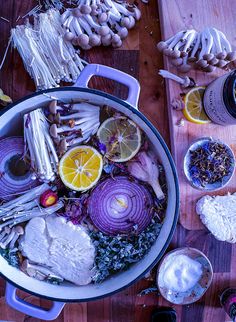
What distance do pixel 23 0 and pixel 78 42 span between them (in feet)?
0.65

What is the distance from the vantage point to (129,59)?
3.68ft

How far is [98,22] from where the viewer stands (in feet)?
3.54

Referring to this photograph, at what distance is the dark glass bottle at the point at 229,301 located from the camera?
1.14m

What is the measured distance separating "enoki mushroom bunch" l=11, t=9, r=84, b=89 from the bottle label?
1.08ft

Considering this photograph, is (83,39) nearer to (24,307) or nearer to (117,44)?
(117,44)

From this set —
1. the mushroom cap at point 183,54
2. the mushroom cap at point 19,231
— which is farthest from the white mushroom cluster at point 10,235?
the mushroom cap at point 183,54

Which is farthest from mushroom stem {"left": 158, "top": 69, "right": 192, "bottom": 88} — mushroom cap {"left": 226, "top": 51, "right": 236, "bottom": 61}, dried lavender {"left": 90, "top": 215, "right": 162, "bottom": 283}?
dried lavender {"left": 90, "top": 215, "right": 162, "bottom": 283}

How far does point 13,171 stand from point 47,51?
0.32 metres

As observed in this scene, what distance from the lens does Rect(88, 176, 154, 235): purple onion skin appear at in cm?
109

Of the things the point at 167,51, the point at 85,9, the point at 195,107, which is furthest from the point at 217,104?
the point at 85,9

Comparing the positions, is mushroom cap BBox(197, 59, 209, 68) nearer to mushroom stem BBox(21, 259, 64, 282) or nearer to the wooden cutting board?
the wooden cutting board

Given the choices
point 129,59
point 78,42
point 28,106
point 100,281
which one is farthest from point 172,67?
point 100,281

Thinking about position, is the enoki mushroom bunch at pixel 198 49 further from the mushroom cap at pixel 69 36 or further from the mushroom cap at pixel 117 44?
the mushroom cap at pixel 69 36

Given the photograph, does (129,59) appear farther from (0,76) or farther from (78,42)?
(0,76)
